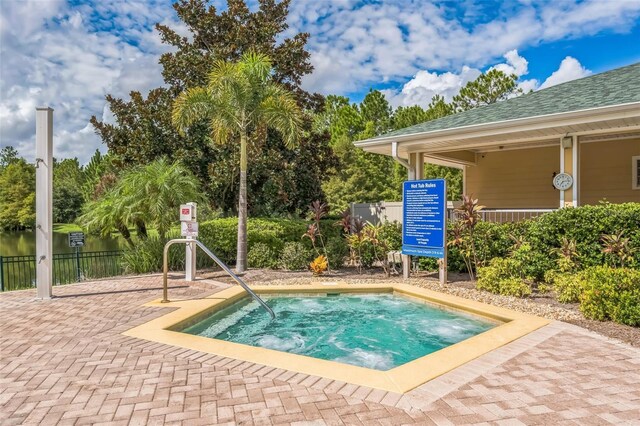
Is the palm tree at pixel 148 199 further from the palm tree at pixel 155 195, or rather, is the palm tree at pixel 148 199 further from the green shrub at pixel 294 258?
the green shrub at pixel 294 258

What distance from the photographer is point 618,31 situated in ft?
45.3

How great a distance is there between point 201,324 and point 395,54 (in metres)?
12.1

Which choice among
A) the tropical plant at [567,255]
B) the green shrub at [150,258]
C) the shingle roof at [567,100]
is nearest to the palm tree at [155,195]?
the green shrub at [150,258]

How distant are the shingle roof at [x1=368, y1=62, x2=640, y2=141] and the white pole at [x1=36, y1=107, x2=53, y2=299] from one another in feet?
24.9

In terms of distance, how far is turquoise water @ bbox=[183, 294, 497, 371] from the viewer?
556cm

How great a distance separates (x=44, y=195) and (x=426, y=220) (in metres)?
7.21

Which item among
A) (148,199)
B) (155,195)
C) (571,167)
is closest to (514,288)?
(571,167)

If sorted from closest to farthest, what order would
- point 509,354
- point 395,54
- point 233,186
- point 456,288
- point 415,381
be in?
point 415,381, point 509,354, point 456,288, point 395,54, point 233,186

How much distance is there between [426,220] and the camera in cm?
895

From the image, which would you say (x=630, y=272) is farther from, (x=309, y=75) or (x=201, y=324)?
(x=309, y=75)

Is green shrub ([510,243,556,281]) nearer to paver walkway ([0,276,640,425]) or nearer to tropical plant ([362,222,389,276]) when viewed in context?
tropical plant ([362,222,389,276])

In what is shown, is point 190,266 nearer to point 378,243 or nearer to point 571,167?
point 378,243

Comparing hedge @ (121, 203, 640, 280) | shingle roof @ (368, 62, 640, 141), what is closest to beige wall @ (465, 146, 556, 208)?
shingle roof @ (368, 62, 640, 141)

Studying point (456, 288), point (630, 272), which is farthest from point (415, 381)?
point (456, 288)
